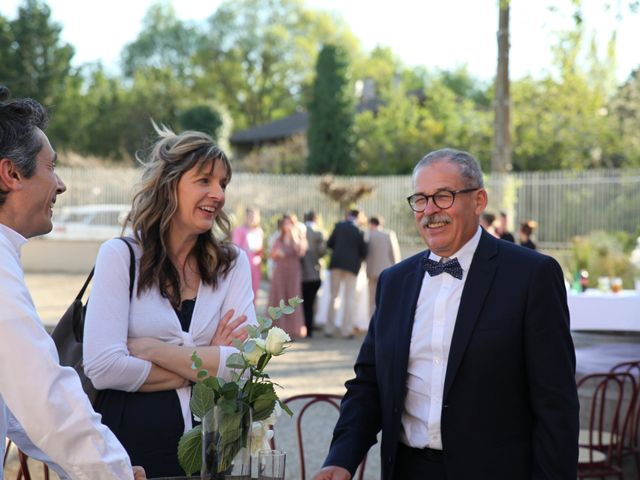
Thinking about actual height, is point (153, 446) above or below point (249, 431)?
below

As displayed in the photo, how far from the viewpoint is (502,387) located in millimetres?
2865

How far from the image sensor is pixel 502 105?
21.5 meters

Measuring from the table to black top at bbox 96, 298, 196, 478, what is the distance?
739cm

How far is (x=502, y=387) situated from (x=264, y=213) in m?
23.8

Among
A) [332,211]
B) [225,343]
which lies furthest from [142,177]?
[332,211]

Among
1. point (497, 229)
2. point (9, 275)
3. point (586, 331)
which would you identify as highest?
point (9, 275)

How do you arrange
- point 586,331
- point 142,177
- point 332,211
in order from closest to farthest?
point 142,177 → point 586,331 → point 332,211

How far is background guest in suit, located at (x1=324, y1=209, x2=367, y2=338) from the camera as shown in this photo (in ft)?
47.0

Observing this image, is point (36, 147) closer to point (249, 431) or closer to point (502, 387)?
point (249, 431)

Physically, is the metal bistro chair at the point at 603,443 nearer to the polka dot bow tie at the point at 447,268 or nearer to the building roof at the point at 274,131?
the polka dot bow tie at the point at 447,268

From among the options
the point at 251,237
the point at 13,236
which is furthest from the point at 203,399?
the point at 251,237

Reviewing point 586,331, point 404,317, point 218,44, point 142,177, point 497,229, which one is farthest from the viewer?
Result: point 218,44

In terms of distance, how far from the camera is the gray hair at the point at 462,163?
9.99ft

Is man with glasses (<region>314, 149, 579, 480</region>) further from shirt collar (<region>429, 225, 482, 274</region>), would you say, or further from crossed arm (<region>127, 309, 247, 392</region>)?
crossed arm (<region>127, 309, 247, 392</region>)
